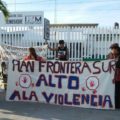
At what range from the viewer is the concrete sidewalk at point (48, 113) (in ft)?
35.7

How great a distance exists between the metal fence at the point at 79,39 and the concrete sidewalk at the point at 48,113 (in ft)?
25.1

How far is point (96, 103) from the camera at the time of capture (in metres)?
12.2

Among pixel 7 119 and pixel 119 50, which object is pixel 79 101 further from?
pixel 7 119

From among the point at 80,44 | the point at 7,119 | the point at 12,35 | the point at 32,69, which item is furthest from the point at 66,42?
the point at 7,119

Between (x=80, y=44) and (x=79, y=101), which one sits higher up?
(x=80, y=44)

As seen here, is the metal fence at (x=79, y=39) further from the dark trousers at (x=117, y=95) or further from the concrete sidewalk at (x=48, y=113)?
the dark trousers at (x=117, y=95)

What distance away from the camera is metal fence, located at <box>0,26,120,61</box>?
2030cm

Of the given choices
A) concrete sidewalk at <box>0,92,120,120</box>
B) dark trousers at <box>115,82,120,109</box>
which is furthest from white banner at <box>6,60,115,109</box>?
concrete sidewalk at <box>0,92,120,120</box>

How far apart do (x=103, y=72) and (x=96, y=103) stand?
85cm

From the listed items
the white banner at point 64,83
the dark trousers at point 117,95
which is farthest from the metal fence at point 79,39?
the dark trousers at point 117,95

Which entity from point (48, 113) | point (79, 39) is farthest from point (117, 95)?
point (79, 39)

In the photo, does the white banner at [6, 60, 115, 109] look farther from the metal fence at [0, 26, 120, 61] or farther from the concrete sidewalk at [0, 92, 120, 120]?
the metal fence at [0, 26, 120, 61]

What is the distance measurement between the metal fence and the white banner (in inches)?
265

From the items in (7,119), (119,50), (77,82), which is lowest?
(7,119)
